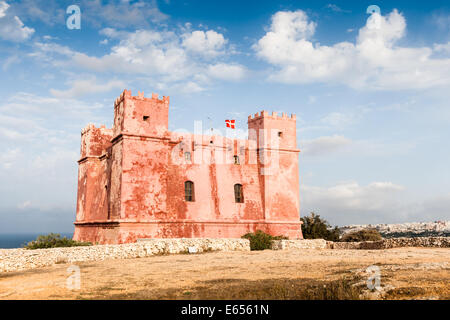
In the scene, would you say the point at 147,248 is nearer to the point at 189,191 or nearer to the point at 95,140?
the point at 189,191

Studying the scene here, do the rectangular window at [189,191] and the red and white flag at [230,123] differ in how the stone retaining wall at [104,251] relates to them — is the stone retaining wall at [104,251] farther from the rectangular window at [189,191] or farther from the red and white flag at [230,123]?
the red and white flag at [230,123]

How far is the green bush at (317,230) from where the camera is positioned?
103 ft

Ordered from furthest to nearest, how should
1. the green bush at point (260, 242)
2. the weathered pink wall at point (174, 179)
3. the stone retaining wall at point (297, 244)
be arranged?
the weathered pink wall at point (174, 179), the green bush at point (260, 242), the stone retaining wall at point (297, 244)

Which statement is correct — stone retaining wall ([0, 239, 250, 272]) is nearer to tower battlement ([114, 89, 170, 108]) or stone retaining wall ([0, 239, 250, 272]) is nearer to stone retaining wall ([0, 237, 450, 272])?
stone retaining wall ([0, 237, 450, 272])

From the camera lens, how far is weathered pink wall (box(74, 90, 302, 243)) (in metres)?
23.2

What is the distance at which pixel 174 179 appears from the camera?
2553cm

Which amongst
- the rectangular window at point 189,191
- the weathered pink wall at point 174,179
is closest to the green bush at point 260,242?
the weathered pink wall at point 174,179

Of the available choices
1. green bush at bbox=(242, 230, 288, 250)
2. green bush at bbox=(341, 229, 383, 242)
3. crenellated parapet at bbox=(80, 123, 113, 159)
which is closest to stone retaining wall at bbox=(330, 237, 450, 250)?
green bush at bbox=(242, 230, 288, 250)

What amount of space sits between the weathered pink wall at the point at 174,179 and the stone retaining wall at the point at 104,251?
14.7 ft

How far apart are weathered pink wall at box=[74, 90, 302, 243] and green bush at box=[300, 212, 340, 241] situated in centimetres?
347
